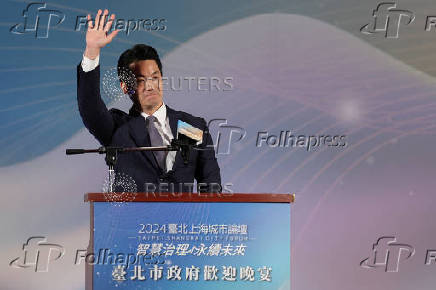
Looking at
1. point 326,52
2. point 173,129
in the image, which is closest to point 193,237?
point 173,129

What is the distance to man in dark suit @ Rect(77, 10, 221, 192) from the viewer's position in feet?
10.2

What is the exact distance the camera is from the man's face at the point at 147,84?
353 centimetres

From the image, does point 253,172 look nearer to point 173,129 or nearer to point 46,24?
point 173,129

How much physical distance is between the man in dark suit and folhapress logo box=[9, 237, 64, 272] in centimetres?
118

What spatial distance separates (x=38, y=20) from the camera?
4.36m

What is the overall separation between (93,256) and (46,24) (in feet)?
8.21

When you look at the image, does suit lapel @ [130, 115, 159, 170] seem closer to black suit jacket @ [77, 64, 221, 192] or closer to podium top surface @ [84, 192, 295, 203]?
black suit jacket @ [77, 64, 221, 192]

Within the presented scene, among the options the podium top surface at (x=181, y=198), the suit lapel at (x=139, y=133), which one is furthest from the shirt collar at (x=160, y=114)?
the podium top surface at (x=181, y=198)

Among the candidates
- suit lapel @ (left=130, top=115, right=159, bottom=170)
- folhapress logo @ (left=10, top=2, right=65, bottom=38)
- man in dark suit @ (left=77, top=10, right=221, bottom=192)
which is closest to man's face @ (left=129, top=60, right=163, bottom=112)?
man in dark suit @ (left=77, top=10, right=221, bottom=192)

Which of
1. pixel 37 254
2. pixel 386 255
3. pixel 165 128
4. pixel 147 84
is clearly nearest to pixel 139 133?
pixel 165 128

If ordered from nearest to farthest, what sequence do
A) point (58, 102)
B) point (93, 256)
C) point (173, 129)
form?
point (93, 256) < point (173, 129) < point (58, 102)

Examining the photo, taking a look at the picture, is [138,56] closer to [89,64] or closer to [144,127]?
[144,127]

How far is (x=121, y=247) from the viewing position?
2375 mm

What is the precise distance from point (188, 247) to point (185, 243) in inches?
0.8
